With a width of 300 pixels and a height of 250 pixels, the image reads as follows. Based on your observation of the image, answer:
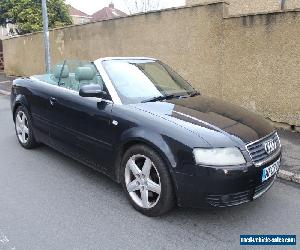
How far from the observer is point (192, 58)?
312 inches

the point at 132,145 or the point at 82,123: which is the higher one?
the point at 82,123

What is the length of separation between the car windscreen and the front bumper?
1.17m

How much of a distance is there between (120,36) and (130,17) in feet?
2.38

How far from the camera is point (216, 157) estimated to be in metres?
3.04

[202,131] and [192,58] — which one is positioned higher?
[192,58]

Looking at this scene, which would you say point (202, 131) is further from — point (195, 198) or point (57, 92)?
point (57, 92)

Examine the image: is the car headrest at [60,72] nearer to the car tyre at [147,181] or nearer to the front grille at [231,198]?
the car tyre at [147,181]

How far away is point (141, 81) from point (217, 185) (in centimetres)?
168

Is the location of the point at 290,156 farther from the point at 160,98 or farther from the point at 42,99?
the point at 42,99

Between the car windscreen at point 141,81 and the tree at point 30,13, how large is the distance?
17.4 meters

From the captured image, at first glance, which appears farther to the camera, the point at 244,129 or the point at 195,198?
the point at 244,129

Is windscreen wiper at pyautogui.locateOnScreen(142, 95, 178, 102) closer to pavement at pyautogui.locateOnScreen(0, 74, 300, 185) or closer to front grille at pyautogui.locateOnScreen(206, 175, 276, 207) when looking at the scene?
front grille at pyautogui.locateOnScreen(206, 175, 276, 207)

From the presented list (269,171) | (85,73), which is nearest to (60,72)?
(85,73)

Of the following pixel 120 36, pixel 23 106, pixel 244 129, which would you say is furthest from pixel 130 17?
pixel 244 129
